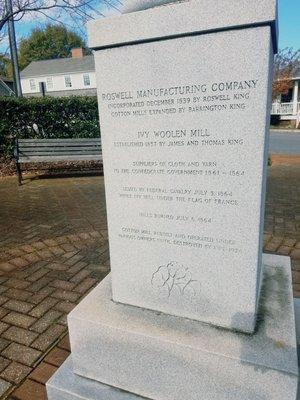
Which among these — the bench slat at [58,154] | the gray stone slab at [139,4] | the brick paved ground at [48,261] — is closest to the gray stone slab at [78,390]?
the brick paved ground at [48,261]

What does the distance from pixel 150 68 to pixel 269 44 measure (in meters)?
0.55

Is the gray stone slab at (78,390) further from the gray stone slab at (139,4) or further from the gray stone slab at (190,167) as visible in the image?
the gray stone slab at (139,4)

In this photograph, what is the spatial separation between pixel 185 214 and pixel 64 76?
44429 mm

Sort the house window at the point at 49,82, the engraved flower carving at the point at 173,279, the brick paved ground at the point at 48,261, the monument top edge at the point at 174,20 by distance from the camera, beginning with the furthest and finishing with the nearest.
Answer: the house window at the point at 49,82 < the brick paved ground at the point at 48,261 < the engraved flower carving at the point at 173,279 < the monument top edge at the point at 174,20

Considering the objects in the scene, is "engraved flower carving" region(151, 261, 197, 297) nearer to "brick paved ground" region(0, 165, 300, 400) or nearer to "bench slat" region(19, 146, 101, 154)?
"brick paved ground" region(0, 165, 300, 400)

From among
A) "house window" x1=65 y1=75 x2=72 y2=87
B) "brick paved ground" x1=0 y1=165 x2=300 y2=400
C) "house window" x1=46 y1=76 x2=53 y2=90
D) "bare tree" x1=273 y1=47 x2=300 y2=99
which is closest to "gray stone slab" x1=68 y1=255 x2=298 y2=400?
"brick paved ground" x1=0 y1=165 x2=300 y2=400

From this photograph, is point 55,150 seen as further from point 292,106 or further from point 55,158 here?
point 292,106

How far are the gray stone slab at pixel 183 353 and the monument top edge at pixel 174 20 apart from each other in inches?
58.3

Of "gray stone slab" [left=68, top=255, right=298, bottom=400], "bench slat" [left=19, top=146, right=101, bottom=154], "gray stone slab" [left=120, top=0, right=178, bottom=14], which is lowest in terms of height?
"gray stone slab" [left=68, top=255, right=298, bottom=400]

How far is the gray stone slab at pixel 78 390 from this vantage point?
199 cm

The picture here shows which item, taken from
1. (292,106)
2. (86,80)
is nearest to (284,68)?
(292,106)

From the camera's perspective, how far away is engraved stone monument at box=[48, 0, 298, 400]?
5.12ft

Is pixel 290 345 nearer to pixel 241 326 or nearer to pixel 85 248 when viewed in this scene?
pixel 241 326

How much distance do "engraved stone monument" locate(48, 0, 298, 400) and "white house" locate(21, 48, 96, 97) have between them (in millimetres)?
40794
